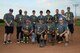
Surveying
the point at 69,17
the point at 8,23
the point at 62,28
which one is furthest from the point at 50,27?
the point at 8,23

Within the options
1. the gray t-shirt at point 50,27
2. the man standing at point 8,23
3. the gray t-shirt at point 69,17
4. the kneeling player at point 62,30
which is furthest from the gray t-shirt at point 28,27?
the gray t-shirt at point 69,17

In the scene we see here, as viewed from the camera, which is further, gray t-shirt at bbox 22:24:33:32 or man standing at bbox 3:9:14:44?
gray t-shirt at bbox 22:24:33:32

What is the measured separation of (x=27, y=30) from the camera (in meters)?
14.6

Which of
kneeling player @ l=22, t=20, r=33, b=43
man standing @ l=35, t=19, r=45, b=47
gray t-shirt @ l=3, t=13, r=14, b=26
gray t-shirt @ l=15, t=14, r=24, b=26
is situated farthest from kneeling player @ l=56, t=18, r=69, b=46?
gray t-shirt @ l=3, t=13, r=14, b=26

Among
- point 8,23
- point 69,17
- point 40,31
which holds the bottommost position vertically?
point 40,31

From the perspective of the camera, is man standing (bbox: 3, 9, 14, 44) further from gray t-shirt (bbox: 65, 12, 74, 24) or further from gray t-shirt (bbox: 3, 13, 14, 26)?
gray t-shirt (bbox: 65, 12, 74, 24)

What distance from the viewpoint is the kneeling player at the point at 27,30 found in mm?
14461

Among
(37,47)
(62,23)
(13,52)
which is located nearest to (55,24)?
(62,23)

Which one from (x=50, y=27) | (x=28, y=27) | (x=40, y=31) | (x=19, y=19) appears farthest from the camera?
(x=19, y=19)

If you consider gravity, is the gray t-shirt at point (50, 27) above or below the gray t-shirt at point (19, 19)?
below

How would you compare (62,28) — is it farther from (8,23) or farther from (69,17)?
(8,23)

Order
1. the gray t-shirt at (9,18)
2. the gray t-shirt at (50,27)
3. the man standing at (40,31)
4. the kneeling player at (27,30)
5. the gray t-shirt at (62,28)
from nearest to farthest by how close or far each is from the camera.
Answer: the gray t-shirt at (62,28) → the man standing at (40,31) → the gray t-shirt at (50,27) → the kneeling player at (27,30) → the gray t-shirt at (9,18)

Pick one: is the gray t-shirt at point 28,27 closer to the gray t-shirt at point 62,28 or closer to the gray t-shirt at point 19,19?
the gray t-shirt at point 19,19

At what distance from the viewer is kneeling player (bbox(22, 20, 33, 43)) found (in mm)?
14461
